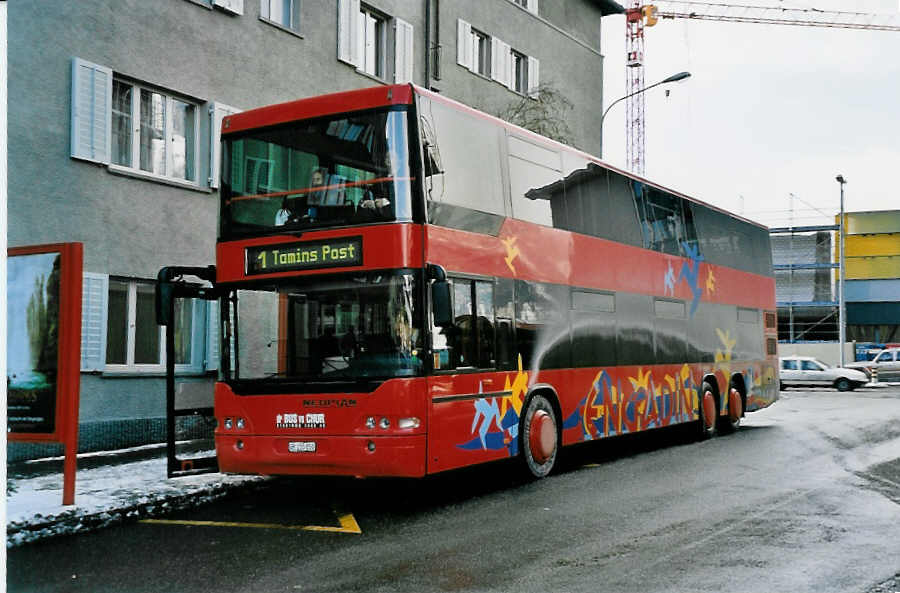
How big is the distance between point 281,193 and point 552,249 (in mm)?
3796

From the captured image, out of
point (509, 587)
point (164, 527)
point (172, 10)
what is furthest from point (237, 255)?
point (172, 10)

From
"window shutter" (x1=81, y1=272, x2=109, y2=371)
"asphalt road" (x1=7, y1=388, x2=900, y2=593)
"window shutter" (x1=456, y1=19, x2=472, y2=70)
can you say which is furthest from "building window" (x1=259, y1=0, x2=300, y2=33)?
"asphalt road" (x1=7, y1=388, x2=900, y2=593)

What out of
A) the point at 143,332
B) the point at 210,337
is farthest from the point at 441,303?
the point at 210,337

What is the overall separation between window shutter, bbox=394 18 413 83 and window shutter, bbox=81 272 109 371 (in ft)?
30.5

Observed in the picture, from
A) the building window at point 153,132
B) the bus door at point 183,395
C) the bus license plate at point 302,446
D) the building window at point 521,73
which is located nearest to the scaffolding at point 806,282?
the building window at point 521,73

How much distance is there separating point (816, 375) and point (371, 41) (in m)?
26.9

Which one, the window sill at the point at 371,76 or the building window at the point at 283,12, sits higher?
the building window at the point at 283,12

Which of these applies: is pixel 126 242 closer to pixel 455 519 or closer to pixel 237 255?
pixel 237 255

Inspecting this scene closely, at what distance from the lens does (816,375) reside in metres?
41.2

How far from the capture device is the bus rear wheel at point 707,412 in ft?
57.7

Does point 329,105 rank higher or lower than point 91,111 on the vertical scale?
lower

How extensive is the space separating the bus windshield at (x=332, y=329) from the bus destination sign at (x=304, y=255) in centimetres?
→ 17

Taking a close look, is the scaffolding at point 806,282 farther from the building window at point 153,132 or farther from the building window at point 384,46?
the building window at point 153,132

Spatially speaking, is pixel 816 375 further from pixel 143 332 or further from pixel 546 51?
pixel 143 332
